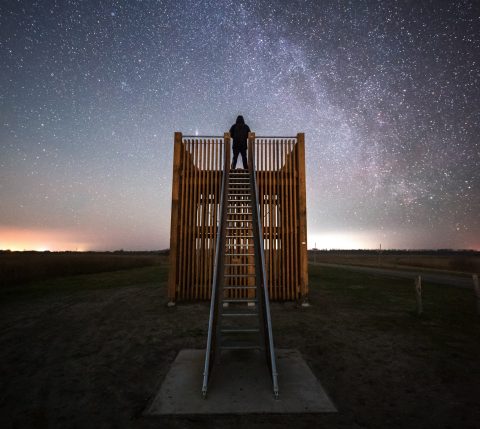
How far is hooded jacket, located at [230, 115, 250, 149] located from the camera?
8.85 meters

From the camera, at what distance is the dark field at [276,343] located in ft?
9.64

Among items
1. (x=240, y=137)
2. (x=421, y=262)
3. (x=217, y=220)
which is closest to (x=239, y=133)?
(x=240, y=137)

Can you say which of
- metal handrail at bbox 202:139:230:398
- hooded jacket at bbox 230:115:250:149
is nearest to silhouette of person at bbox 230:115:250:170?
hooded jacket at bbox 230:115:250:149

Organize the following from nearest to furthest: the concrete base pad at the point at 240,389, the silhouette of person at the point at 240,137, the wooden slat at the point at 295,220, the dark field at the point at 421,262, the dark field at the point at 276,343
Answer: the dark field at the point at 276,343
the concrete base pad at the point at 240,389
the wooden slat at the point at 295,220
the silhouette of person at the point at 240,137
the dark field at the point at 421,262

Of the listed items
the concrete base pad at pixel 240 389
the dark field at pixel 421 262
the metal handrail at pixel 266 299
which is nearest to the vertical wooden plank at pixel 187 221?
the metal handrail at pixel 266 299

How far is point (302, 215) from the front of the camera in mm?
8188

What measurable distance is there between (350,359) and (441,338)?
248cm

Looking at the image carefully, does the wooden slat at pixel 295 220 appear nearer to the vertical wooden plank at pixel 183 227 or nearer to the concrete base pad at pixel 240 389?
the vertical wooden plank at pixel 183 227

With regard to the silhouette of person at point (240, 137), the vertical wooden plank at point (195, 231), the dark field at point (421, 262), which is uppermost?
the silhouette of person at point (240, 137)

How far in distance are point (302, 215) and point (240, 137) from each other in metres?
3.29

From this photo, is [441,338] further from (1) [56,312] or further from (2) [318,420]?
(1) [56,312]

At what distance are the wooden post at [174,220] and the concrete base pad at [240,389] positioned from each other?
3.62 meters

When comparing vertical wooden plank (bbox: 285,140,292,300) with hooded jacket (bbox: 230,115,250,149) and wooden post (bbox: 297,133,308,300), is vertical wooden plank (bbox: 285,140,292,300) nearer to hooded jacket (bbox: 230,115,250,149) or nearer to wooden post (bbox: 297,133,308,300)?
wooden post (bbox: 297,133,308,300)

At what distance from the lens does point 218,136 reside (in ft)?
27.9
